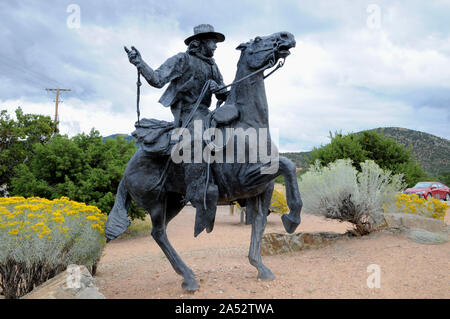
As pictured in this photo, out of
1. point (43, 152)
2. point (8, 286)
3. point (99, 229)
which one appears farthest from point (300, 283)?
point (43, 152)

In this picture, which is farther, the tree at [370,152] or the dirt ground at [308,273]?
the tree at [370,152]

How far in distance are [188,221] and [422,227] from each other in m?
12.3

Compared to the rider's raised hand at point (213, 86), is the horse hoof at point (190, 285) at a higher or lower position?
lower

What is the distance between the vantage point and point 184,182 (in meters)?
4.45

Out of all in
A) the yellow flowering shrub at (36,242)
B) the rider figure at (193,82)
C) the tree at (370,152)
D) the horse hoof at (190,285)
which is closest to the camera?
the rider figure at (193,82)

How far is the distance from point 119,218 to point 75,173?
8944 mm

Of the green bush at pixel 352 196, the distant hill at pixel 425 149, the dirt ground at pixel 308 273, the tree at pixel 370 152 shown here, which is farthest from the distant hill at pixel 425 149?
the dirt ground at pixel 308 273

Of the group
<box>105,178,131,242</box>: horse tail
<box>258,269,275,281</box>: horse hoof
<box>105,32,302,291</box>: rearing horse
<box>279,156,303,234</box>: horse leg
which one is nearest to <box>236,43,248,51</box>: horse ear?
<box>105,32,302,291</box>: rearing horse

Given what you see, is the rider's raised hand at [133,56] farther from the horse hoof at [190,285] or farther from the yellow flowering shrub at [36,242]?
the horse hoof at [190,285]

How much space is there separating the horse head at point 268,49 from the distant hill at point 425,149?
37.1 metres

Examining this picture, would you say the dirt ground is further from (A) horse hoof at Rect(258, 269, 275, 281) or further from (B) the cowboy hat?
(B) the cowboy hat

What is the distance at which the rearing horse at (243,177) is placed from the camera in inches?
151
